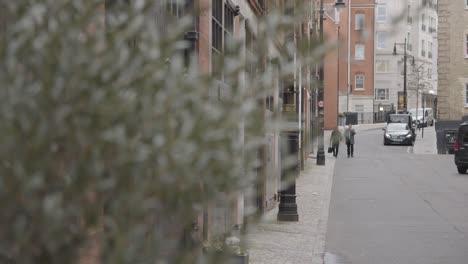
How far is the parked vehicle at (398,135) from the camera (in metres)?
56.3

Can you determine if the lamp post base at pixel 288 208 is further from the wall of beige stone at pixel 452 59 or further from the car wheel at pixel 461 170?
the wall of beige stone at pixel 452 59

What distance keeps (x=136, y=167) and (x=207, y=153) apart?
174 mm

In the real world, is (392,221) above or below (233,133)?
below

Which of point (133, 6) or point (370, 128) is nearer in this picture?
point (133, 6)

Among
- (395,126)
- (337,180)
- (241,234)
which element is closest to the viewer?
(241,234)

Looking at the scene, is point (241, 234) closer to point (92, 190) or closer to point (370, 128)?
point (92, 190)

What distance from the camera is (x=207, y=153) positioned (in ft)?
6.76

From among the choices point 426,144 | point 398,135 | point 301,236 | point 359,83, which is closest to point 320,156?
point 301,236

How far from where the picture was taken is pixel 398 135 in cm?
5634

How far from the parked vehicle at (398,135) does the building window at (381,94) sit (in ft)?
124

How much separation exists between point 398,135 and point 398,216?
39505 millimetres

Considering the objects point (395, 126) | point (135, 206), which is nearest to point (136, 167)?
point (135, 206)

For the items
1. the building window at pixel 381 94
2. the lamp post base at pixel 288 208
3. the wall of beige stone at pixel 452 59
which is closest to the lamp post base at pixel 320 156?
the lamp post base at pixel 288 208

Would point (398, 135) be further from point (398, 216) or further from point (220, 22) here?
point (220, 22)
